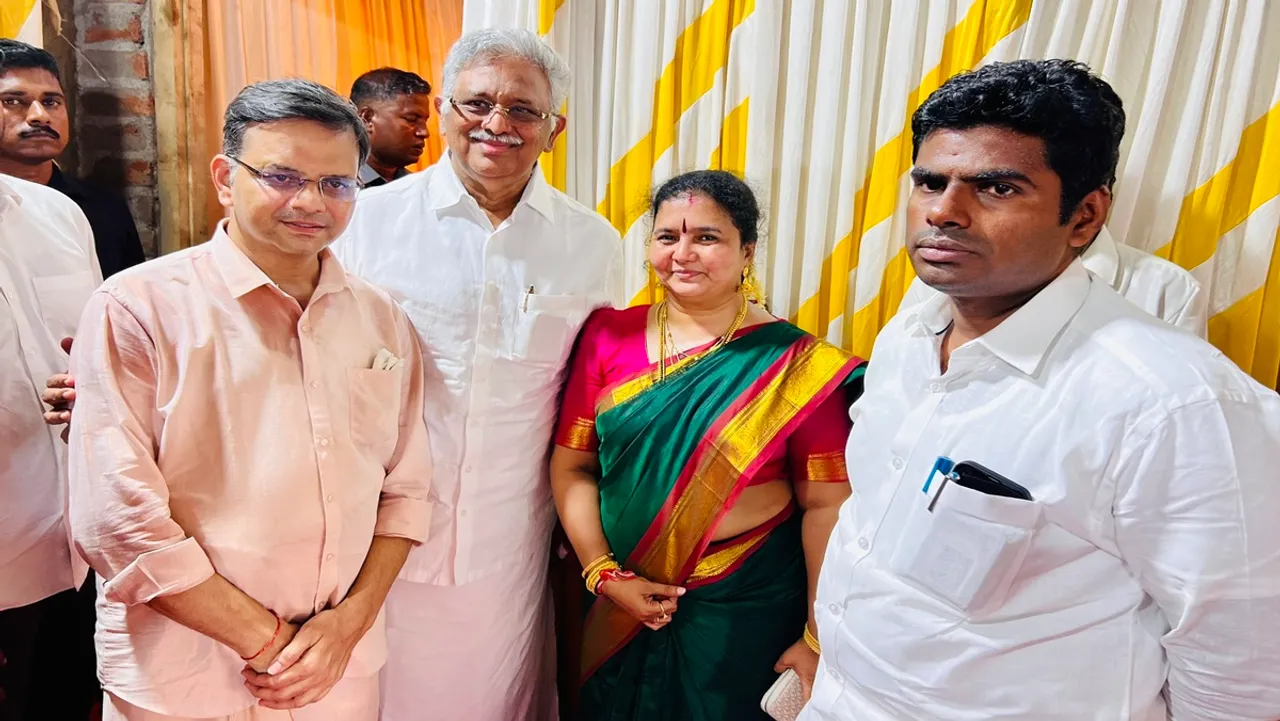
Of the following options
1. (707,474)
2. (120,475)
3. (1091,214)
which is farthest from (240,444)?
(1091,214)

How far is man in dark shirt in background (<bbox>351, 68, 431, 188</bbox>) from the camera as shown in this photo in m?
2.54

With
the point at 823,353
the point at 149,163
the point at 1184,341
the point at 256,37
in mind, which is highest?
the point at 256,37

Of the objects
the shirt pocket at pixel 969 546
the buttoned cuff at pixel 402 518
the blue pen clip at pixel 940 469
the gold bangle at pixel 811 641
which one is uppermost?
the blue pen clip at pixel 940 469

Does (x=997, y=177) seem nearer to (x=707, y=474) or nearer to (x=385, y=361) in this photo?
(x=707, y=474)

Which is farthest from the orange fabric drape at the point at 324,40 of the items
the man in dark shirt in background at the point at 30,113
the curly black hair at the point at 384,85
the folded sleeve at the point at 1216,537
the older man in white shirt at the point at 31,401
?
the folded sleeve at the point at 1216,537

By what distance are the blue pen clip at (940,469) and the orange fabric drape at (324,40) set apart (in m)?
2.43

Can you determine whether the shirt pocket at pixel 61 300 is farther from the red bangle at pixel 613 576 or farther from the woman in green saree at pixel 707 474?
the red bangle at pixel 613 576

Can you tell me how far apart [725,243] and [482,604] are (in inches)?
36.9

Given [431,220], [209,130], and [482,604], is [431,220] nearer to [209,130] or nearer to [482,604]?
[482,604]

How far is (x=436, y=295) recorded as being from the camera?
4.96 ft

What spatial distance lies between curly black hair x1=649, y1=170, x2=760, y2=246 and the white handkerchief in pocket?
0.67 meters

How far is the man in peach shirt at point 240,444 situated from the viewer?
102cm

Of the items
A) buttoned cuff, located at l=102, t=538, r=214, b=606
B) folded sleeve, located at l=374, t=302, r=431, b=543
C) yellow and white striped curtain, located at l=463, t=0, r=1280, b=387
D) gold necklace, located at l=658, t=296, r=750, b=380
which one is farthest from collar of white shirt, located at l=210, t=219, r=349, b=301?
yellow and white striped curtain, located at l=463, t=0, r=1280, b=387

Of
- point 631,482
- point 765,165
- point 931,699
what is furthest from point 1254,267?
point 631,482
